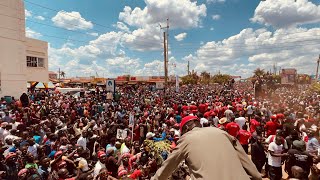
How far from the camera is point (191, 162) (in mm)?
1986

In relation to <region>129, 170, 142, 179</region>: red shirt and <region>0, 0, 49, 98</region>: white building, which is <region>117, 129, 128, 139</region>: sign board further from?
<region>0, 0, 49, 98</region>: white building

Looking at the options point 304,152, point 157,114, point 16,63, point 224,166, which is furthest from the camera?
point 16,63

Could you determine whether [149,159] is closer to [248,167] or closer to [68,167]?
[68,167]

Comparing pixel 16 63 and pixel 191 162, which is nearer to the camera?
pixel 191 162

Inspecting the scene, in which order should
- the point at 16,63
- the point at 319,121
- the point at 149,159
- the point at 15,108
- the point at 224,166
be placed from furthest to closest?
1. the point at 16,63
2. the point at 15,108
3. the point at 319,121
4. the point at 149,159
5. the point at 224,166

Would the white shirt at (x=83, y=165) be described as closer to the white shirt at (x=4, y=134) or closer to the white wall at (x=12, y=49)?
the white shirt at (x=4, y=134)

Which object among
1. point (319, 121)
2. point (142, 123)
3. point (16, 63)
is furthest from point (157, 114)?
point (16, 63)

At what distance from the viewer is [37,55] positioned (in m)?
28.2

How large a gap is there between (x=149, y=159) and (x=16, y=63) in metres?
20.4

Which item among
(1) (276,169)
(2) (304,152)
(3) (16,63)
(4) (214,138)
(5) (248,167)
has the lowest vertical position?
(1) (276,169)

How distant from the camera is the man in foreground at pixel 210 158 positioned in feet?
6.13

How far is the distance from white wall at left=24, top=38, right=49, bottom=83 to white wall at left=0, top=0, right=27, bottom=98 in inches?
151

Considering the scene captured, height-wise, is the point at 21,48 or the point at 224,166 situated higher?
the point at 21,48

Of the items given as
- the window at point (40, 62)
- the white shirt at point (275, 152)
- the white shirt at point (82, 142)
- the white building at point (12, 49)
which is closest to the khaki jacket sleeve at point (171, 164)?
the white shirt at point (275, 152)
